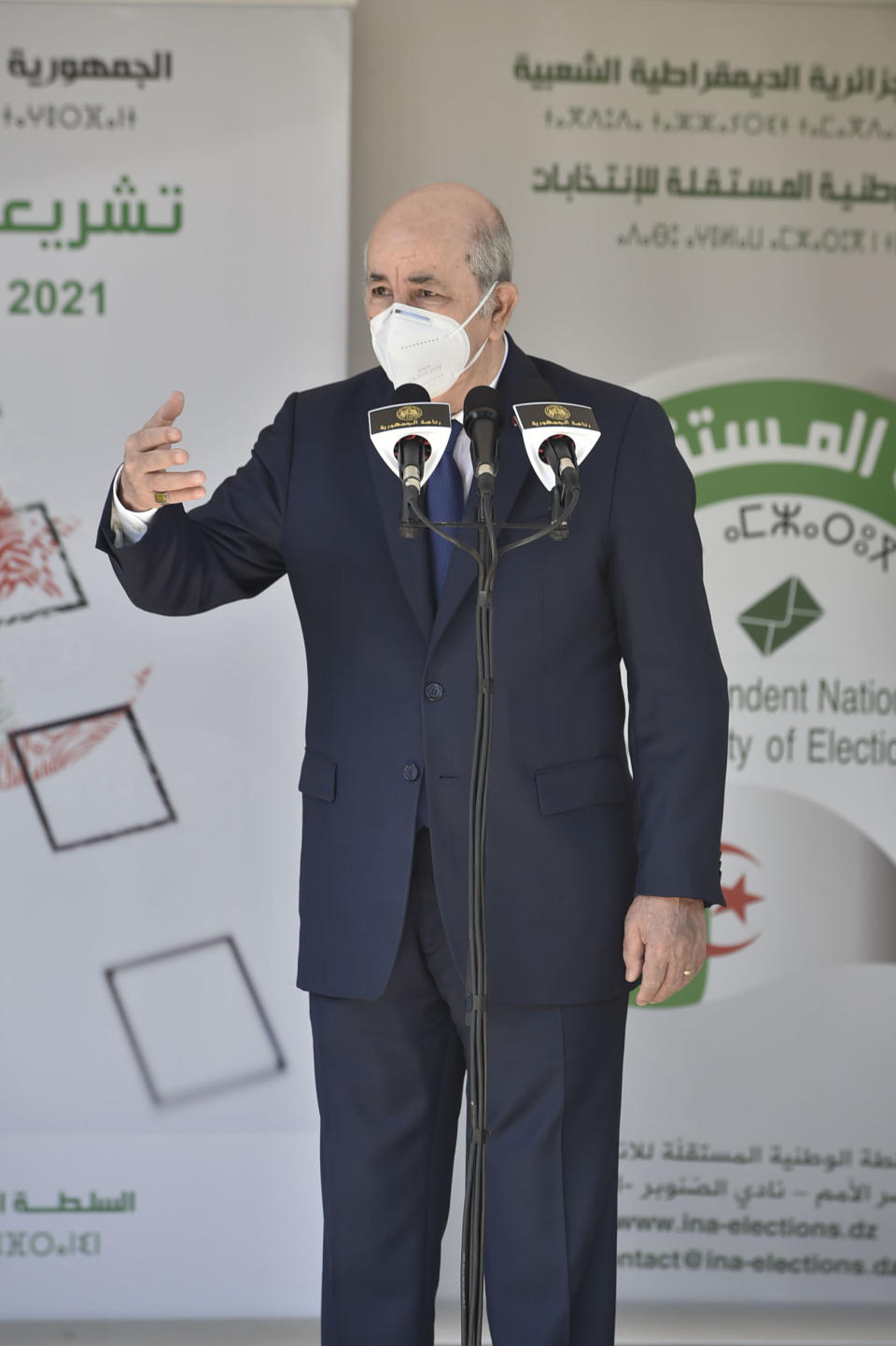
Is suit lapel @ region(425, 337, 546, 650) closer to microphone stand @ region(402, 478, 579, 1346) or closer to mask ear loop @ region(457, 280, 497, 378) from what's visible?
mask ear loop @ region(457, 280, 497, 378)

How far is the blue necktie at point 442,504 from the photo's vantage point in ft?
6.32

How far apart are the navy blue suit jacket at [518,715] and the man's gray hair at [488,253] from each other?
0.50ft

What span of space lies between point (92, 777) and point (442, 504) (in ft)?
4.69

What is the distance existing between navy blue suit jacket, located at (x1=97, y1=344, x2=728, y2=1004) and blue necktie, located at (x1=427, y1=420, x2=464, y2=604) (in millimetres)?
46

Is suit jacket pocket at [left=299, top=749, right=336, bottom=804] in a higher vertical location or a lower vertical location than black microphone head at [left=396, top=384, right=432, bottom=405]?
lower

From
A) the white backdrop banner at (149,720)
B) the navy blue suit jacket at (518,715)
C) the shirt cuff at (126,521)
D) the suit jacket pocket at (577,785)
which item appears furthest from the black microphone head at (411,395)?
the white backdrop banner at (149,720)

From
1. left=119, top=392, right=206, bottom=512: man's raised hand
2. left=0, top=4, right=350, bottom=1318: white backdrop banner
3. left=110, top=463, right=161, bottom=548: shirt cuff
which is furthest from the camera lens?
left=0, top=4, right=350, bottom=1318: white backdrop banner

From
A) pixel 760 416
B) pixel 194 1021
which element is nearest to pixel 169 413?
pixel 194 1021

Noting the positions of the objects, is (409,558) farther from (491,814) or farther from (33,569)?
(33,569)

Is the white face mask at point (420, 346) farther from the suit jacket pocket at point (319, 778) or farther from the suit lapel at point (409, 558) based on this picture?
the suit jacket pocket at point (319, 778)

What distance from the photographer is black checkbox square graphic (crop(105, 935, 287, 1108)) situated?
305 cm

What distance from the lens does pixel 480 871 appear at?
1550 millimetres

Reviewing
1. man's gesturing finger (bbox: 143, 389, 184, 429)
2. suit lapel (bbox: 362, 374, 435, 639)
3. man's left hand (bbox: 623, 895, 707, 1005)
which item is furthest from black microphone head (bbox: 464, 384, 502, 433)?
man's left hand (bbox: 623, 895, 707, 1005)

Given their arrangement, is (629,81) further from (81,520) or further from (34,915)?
(34,915)
